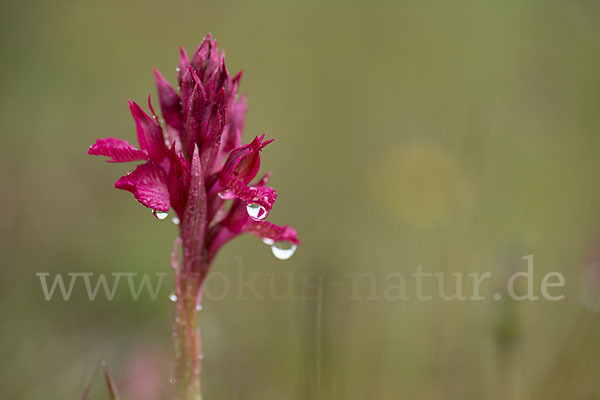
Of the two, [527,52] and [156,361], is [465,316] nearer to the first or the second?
[156,361]

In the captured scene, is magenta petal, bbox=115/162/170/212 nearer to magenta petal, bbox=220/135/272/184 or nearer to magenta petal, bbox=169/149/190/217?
magenta petal, bbox=169/149/190/217

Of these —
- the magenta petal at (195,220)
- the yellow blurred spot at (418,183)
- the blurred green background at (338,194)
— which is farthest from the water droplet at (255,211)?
the yellow blurred spot at (418,183)

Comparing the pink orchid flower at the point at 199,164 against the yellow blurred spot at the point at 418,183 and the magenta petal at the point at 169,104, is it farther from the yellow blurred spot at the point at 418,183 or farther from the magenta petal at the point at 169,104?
the yellow blurred spot at the point at 418,183

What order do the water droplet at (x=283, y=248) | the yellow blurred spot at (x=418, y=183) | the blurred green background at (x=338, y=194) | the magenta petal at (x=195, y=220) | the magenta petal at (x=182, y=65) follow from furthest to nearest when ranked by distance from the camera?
1. the yellow blurred spot at (x=418, y=183)
2. the blurred green background at (x=338, y=194)
3. the water droplet at (x=283, y=248)
4. the magenta petal at (x=182, y=65)
5. the magenta petal at (x=195, y=220)

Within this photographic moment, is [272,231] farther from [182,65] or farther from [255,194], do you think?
[182,65]

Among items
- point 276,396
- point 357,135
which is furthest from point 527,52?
point 276,396
